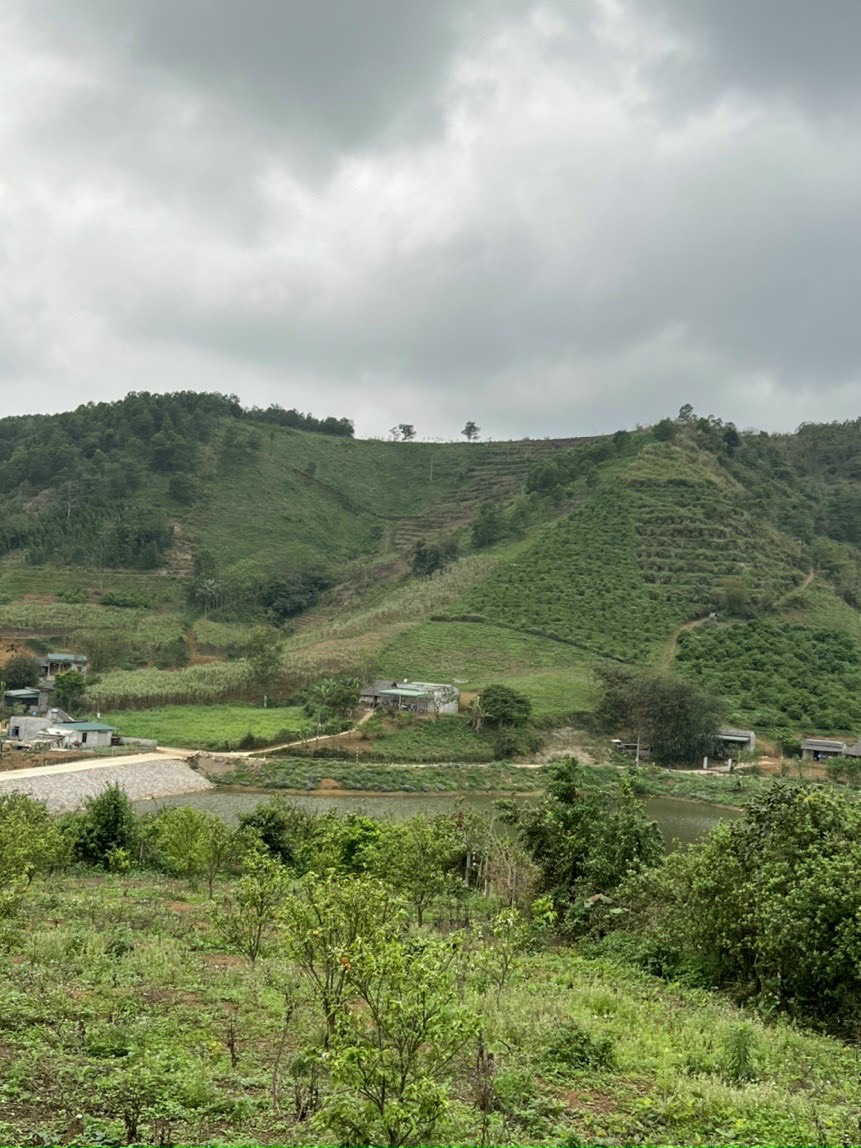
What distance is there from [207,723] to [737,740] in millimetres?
34442

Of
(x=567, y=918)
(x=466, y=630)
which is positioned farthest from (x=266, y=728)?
(x=567, y=918)

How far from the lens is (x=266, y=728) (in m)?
53.1

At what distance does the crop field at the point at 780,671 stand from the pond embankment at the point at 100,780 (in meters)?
36.0

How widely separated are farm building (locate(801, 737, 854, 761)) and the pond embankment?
36.1m

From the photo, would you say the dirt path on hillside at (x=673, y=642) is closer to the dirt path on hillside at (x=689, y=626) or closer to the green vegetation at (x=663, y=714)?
the dirt path on hillside at (x=689, y=626)

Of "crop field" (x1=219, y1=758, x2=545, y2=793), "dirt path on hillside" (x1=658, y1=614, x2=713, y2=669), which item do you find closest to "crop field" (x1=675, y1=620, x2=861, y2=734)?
A: "dirt path on hillside" (x1=658, y1=614, x2=713, y2=669)

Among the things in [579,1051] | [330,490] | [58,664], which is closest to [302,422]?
[330,490]

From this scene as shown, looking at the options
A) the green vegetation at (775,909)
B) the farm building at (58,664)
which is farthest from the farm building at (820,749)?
the farm building at (58,664)

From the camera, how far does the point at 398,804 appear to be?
42406mm

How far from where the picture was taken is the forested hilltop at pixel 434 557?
2525 inches

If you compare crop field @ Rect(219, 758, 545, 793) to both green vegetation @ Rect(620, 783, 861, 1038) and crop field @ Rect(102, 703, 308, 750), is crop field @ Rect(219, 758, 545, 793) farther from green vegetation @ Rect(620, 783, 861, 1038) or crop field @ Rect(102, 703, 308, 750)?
green vegetation @ Rect(620, 783, 861, 1038)

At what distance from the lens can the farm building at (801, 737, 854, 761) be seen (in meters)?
52.2

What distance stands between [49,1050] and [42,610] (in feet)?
237

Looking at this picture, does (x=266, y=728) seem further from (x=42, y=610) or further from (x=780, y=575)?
(x=780, y=575)
